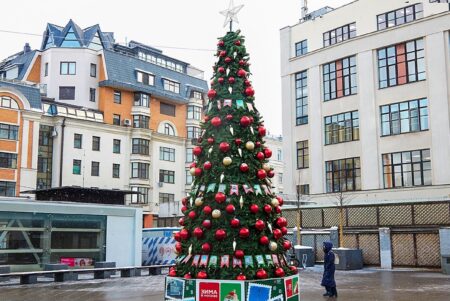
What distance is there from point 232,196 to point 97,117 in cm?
4814

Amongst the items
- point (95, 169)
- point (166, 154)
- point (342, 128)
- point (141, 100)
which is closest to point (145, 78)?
point (141, 100)

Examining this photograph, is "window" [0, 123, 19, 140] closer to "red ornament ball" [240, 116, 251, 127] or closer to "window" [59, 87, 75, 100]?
"window" [59, 87, 75, 100]

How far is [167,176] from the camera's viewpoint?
5988 cm

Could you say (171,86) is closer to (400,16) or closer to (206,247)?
(400,16)

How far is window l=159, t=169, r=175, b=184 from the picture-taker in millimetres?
59156

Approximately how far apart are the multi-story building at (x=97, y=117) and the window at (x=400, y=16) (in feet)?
80.0

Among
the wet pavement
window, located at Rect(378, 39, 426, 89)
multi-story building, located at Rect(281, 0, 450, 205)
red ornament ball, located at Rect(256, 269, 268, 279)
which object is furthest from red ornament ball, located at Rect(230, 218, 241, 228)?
window, located at Rect(378, 39, 426, 89)

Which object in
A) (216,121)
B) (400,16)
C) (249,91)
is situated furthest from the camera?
(400,16)

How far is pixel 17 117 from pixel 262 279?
43421mm

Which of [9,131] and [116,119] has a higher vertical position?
[116,119]

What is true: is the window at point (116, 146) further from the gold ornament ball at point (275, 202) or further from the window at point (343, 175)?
the gold ornament ball at point (275, 202)

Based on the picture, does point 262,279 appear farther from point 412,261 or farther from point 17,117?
point 17,117

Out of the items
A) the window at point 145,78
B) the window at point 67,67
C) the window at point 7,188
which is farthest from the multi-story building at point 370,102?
the window at point 7,188

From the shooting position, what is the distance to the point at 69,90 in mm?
54906
